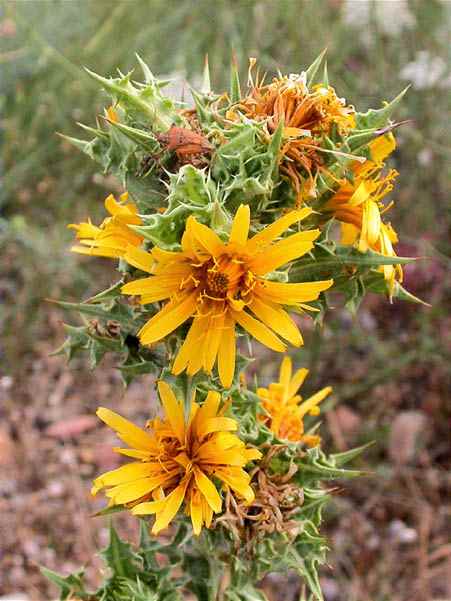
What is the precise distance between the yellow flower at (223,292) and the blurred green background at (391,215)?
10.8ft

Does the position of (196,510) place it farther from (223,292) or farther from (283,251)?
(283,251)

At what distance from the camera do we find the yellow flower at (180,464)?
7.00 ft

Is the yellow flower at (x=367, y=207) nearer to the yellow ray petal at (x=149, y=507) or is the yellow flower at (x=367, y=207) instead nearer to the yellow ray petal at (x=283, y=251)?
the yellow ray petal at (x=283, y=251)

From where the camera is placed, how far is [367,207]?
214 centimetres

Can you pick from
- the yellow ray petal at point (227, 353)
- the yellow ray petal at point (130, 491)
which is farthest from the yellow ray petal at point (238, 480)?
the yellow ray petal at point (227, 353)

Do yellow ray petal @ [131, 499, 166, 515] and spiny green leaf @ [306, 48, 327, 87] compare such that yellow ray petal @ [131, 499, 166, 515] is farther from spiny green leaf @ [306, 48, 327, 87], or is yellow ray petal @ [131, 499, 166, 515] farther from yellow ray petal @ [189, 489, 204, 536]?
spiny green leaf @ [306, 48, 327, 87]

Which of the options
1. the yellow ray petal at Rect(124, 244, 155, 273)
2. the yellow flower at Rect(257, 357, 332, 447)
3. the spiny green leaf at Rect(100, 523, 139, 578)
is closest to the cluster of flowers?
the yellow ray petal at Rect(124, 244, 155, 273)

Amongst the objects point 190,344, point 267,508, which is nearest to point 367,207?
point 190,344

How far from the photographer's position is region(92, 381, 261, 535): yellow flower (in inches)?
84.0

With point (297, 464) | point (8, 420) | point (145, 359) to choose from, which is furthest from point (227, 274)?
point (8, 420)

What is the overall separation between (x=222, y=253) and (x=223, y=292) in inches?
4.5

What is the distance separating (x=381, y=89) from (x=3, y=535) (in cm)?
442

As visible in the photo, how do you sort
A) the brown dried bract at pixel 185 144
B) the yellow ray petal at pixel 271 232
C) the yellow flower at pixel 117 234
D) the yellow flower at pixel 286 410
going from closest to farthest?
the yellow ray petal at pixel 271 232, the brown dried bract at pixel 185 144, the yellow flower at pixel 117 234, the yellow flower at pixel 286 410

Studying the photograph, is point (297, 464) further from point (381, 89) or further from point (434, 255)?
point (381, 89)
